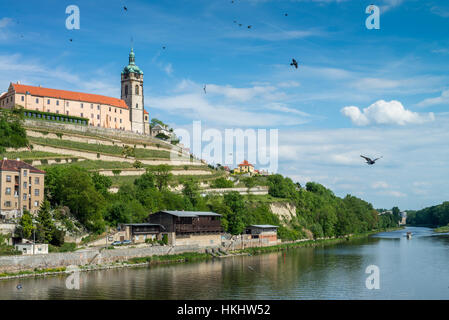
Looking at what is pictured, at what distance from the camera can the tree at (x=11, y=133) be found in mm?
76312

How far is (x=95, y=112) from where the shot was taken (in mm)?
111312

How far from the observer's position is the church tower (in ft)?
406

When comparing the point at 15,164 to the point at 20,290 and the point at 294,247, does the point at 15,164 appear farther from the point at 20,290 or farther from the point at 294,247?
the point at 294,247

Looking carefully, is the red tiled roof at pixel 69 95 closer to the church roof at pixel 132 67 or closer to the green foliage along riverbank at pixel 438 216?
the church roof at pixel 132 67

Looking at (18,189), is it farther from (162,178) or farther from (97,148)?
(97,148)

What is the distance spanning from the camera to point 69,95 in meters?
107

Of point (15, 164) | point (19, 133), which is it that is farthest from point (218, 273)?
point (19, 133)

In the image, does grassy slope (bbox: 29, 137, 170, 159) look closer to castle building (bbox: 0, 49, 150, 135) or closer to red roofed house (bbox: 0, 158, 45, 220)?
castle building (bbox: 0, 49, 150, 135)

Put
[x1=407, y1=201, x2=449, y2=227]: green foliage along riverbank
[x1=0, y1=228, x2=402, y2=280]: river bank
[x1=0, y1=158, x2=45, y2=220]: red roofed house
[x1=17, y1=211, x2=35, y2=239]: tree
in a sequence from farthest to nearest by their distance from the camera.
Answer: [x1=407, y1=201, x2=449, y2=227]: green foliage along riverbank < [x1=0, y1=158, x2=45, y2=220]: red roofed house < [x1=17, y1=211, x2=35, y2=239]: tree < [x1=0, y1=228, x2=402, y2=280]: river bank

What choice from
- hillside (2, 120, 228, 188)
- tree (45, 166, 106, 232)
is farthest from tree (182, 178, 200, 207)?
tree (45, 166, 106, 232)

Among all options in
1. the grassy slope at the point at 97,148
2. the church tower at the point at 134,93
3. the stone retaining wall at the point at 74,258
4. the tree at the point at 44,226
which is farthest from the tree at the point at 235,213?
the church tower at the point at 134,93

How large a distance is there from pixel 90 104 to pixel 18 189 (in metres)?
57.2
